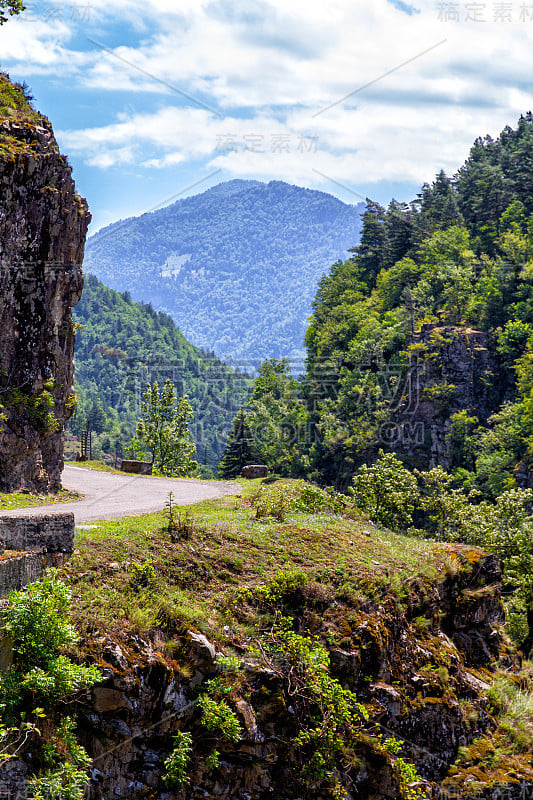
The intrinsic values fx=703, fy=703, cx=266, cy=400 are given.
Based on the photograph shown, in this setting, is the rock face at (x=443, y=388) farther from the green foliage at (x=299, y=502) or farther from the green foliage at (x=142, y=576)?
the green foliage at (x=142, y=576)

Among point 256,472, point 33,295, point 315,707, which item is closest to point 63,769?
point 315,707

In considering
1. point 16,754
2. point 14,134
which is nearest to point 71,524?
point 16,754

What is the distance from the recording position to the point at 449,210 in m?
78.2

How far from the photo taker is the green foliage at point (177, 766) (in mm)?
8328

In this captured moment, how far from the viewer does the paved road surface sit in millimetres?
16922

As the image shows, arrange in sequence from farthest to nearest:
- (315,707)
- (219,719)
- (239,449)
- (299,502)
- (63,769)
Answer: (239,449) < (299,502) < (315,707) < (219,719) < (63,769)

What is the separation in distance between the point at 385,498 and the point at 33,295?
12304 mm

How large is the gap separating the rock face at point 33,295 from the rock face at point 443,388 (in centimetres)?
4478

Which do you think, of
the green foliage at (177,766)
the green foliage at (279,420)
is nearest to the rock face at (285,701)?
the green foliage at (177,766)

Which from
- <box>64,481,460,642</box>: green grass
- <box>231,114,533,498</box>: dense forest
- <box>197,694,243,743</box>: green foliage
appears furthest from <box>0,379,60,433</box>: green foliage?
<box>231,114,533,498</box>: dense forest

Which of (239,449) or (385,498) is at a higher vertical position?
(385,498)

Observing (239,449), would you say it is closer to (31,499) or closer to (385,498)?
(385,498)

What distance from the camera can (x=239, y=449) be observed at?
53781mm

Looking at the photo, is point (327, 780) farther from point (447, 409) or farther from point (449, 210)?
point (449, 210)
